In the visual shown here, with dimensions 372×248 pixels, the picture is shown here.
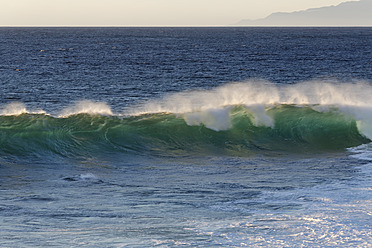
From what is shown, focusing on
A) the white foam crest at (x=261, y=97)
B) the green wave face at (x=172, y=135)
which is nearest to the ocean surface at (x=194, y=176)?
the green wave face at (x=172, y=135)

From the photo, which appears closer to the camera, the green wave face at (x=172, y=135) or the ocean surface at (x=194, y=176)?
the ocean surface at (x=194, y=176)

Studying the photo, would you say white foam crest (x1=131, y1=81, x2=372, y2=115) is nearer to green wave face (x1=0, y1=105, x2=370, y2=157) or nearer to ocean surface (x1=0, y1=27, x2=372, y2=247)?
ocean surface (x1=0, y1=27, x2=372, y2=247)

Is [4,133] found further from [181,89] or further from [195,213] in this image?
[181,89]

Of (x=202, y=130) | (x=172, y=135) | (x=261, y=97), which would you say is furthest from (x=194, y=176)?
(x=261, y=97)

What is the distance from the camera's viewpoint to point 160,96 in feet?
136

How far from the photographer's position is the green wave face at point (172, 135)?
56.0 feet

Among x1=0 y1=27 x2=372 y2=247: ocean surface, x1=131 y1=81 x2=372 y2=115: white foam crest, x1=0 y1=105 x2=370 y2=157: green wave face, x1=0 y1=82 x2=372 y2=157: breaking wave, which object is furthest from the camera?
x1=131 y1=81 x2=372 y2=115: white foam crest

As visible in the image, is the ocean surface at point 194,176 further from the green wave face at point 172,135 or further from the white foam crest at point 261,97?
the white foam crest at point 261,97

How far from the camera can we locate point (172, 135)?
18453 mm

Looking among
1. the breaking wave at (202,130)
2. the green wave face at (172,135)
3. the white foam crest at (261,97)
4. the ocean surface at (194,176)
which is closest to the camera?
the ocean surface at (194,176)

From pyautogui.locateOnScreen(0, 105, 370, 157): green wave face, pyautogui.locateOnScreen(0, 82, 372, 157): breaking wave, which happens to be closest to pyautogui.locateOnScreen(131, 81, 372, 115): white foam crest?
pyautogui.locateOnScreen(0, 82, 372, 157): breaking wave

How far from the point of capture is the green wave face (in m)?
17.1

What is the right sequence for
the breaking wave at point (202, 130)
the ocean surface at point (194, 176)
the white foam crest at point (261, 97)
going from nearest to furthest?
the ocean surface at point (194, 176) < the breaking wave at point (202, 130) < the white foam crest at point (261, 97)

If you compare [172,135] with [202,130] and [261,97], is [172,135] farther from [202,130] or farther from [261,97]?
[261,97]
